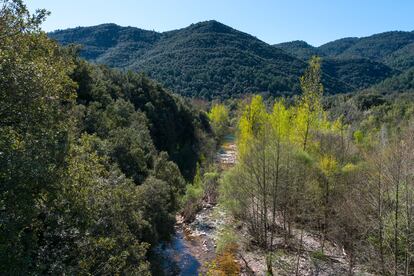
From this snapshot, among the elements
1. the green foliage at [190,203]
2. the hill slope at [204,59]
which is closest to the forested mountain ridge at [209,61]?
the hill slope at [204,59]

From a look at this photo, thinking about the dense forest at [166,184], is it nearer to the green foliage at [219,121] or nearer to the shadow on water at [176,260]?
the shadow on water at [176,260]

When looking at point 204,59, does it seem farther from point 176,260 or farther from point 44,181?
point 44,181

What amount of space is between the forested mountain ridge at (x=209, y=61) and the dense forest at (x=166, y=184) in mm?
70142

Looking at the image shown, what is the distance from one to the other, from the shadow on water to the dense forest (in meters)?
0.14

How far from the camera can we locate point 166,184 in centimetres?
2094

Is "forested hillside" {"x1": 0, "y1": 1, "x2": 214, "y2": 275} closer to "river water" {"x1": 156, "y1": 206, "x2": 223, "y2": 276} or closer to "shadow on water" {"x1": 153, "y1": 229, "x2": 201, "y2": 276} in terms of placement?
"shadow on water" {"x1": 153, "y1": 229, "x2": 201, "y2": 276}

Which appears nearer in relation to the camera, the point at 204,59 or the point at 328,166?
the point at 328,166

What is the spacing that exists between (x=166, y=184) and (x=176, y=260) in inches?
187

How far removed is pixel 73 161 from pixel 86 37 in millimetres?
172018

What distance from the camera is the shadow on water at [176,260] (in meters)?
18.8

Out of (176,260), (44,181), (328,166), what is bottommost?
(176,260)

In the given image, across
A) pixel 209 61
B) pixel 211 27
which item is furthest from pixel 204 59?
pixel 211 27

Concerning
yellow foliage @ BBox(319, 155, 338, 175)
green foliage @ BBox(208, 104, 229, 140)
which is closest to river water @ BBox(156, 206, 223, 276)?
yellow foliage @ BBox(319, 155, 338, 175)

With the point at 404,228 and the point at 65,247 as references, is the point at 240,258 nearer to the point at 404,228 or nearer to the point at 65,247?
the point at 404,228
